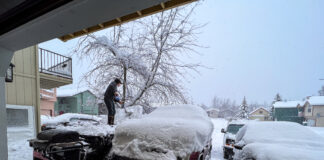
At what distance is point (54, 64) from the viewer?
324 inches

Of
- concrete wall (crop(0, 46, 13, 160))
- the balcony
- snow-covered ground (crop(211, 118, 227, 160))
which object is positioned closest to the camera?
concrete wall (crop(0, 46, 13, 160))

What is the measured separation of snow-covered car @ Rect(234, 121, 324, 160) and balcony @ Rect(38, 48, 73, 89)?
308 inches

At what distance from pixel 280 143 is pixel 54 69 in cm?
884

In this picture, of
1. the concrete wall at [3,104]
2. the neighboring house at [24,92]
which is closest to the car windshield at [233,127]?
the concrete wall at [3,104]

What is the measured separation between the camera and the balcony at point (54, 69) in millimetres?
7621

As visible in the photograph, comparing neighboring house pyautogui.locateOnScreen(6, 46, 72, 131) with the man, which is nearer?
the man

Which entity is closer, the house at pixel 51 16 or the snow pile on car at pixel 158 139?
the house at pixel 51 16

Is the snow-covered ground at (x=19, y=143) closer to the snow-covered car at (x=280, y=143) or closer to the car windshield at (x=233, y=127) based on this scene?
the snow-covered car at (x=280, y=143)

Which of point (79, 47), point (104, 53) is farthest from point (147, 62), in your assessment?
point (79, 47)

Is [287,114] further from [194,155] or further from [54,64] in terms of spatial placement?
[54,64]

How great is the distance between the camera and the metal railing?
25.2 ft

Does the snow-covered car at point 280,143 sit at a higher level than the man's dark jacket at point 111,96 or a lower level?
lower

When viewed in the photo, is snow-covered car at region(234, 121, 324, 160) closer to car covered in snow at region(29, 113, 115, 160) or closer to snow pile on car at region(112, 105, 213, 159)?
snow pile on car at region(112, 105, 213, 159)

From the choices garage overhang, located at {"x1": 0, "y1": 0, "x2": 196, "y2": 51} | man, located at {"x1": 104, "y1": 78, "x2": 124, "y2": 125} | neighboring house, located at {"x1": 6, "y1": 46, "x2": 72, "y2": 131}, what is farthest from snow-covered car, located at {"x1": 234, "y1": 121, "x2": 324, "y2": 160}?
neighboring house, located at {"x1": 6, "y1": 46, "x2": 72, "y2": 131}
